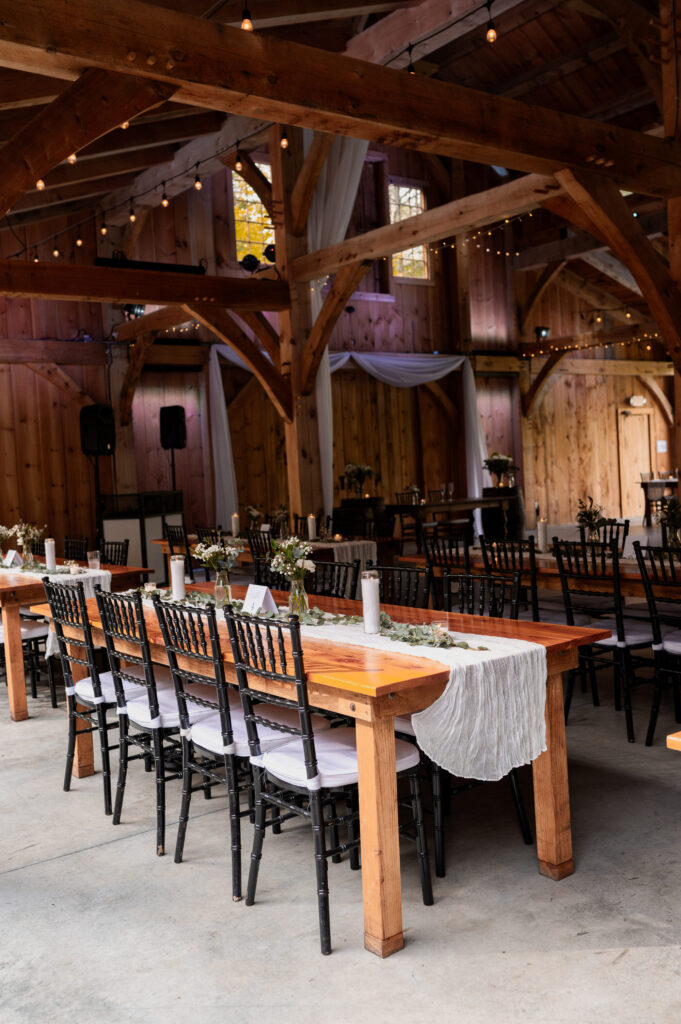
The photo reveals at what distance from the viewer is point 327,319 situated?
8.47 m

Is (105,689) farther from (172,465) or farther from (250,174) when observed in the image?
(172,465)

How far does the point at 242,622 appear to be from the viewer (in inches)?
120

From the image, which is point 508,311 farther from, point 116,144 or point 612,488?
point 116,144

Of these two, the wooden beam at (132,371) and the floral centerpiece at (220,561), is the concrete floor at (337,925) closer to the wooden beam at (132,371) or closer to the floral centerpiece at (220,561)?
the floral centerpiece at (220,561)

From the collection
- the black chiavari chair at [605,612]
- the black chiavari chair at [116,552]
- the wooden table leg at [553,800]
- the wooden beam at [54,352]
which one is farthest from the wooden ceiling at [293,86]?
the black chiavari chair at [116,552]

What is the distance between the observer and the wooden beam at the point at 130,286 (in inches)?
Answer: 297

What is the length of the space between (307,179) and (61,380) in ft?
13.9

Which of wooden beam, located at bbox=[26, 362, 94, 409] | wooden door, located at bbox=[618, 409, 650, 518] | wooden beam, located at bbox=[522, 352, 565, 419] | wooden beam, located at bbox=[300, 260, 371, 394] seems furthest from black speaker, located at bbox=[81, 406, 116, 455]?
wooden door, located at bbox=[618, 409, 650, 518]

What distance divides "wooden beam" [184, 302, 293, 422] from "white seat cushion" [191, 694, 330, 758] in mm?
5711

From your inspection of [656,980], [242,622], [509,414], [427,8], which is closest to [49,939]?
[242,622]

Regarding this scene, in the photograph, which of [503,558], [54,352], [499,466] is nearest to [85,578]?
[503,558]

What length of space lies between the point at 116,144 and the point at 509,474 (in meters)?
7.15

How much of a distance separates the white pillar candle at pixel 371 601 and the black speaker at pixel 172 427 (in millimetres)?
7988

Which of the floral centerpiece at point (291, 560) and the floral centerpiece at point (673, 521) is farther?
the floral centerpiece at point (673, 521)
